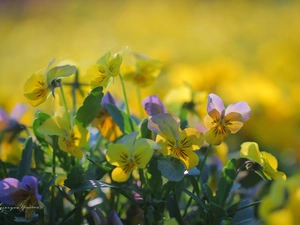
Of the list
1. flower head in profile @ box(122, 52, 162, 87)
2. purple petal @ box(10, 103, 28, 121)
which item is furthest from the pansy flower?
purple petal @ box(10, 103, 28, 121)

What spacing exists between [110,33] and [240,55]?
1591 millimetres

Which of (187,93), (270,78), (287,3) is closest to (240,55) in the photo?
(270,78)

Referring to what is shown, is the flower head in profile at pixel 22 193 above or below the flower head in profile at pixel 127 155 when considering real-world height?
below

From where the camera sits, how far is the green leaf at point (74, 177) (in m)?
0.97

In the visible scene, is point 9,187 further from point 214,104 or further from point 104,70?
point 214,104

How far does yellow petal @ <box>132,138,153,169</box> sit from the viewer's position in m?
0.92

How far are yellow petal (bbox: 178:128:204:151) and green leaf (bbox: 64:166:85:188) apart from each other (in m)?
0.17

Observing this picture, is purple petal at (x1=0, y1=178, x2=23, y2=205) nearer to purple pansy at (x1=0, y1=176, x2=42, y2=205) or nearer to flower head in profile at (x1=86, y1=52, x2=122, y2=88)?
purple pansy at (x1=0, y1=176, x2=42, y2=205)

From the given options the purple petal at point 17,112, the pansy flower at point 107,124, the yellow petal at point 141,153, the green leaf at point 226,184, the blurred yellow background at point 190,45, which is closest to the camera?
the yellow petal at point 141,153

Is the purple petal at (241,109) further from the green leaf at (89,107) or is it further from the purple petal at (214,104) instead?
the green leaf at (89,107)

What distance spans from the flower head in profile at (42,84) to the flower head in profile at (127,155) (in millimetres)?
172

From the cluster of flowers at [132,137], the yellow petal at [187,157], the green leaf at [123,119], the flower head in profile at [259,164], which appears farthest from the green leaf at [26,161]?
the flower head in profile at [259,164]

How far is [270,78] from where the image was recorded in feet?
9.56

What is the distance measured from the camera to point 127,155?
94 cm
